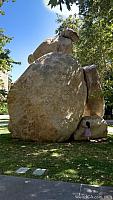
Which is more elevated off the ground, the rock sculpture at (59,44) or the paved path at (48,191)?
the rock sculpture at (59,44)

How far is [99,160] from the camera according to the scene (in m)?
9.70

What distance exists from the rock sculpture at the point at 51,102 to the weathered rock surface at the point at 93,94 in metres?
0.52

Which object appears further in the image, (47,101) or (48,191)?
(47,101)

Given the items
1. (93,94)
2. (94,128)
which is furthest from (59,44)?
(94,128)

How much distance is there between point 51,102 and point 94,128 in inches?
107

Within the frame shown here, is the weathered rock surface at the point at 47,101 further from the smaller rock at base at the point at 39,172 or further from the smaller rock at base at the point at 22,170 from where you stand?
the smaller rock at base at the point at 39,172

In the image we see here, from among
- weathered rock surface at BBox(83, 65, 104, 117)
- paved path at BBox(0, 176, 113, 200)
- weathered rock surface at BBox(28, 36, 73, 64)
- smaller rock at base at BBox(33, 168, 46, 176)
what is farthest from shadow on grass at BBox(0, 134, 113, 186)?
weathered rock surface at BBox(28, 36, 73, 64)

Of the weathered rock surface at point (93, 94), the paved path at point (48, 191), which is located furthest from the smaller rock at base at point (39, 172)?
the weathered rock surface at point (93, 94)

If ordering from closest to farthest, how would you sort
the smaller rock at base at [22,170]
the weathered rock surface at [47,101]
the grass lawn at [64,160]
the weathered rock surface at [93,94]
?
1. the grass lawn at [64,160]
2. the smaller rock at base at [22,170]
3. the weathered rock surface at [47,101]
4. the weathered rock surface at [93,94]

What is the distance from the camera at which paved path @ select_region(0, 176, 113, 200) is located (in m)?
5.91

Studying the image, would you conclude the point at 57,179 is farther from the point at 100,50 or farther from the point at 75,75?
the point at 100,50

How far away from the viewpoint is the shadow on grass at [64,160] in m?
7.57

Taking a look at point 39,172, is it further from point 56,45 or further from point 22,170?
point 56,45

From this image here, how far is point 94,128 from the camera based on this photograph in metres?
14.9
